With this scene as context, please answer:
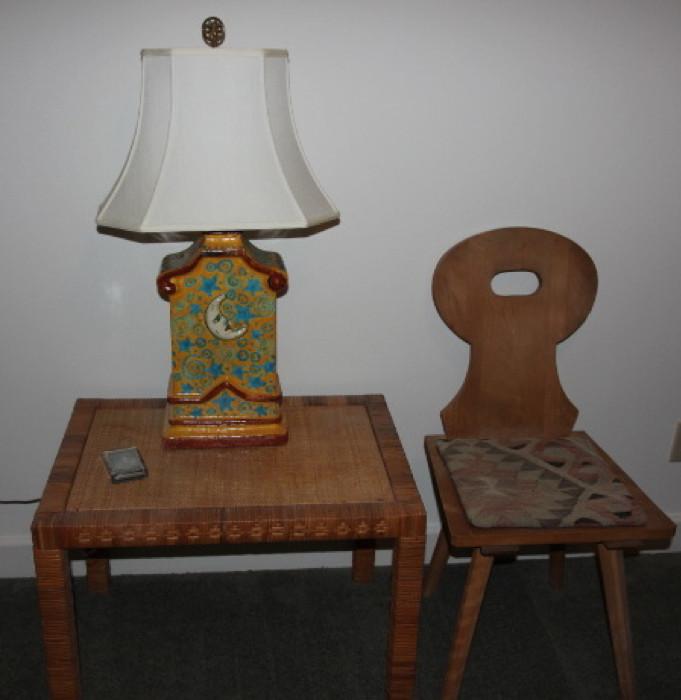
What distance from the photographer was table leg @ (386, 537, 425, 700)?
59.3 inches

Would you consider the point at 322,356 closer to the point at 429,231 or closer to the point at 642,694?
the point at 429,231

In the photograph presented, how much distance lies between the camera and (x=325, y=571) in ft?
6.99

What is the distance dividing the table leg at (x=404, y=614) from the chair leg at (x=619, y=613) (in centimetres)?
41

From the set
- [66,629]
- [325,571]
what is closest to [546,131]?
[325,571]

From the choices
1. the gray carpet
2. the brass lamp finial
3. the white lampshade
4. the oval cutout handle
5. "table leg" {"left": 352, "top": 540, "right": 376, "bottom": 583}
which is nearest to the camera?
the white lampshade

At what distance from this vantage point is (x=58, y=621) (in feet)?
4.86

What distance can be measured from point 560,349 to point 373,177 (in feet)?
2.00

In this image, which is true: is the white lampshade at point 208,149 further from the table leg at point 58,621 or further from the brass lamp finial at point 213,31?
the table leg at point 58,621

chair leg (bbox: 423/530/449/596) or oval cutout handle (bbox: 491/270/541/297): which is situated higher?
oval cutout handle (bbox: 491/270/541/297)

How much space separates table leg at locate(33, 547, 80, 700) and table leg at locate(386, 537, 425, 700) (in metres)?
0.58

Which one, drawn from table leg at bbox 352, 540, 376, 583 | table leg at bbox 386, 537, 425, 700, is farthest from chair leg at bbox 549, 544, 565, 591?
table leg at bbox 386, 537, 425, 700

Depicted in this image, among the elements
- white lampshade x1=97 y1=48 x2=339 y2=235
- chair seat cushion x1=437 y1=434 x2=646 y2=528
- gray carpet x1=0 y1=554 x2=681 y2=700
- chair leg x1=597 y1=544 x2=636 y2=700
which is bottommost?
gray carpet x1=0 y1=554 x2=681 y2=700

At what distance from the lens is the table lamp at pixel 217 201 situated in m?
1.38

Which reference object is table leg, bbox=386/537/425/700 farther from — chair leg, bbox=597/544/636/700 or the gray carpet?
chair leg, bbox=597/544/636/700
